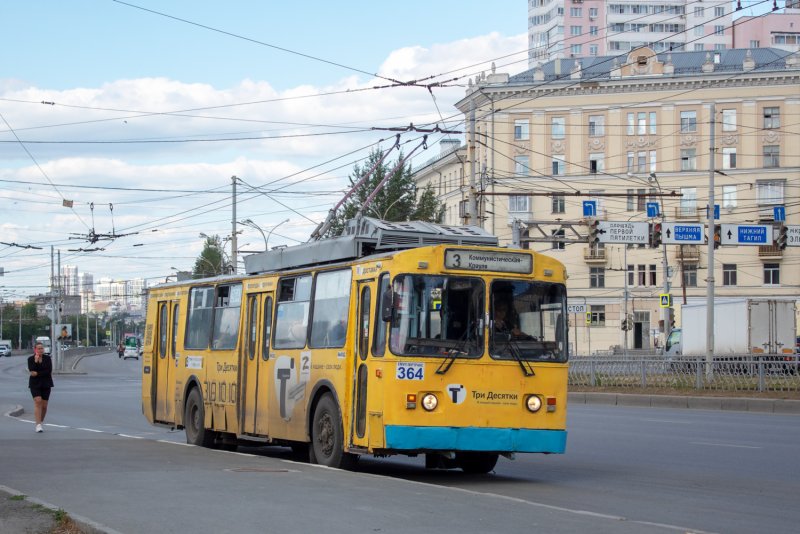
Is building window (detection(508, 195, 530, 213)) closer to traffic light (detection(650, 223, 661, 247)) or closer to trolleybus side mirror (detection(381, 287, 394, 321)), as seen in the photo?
traffic light (detection(650, 223, 661, 247))

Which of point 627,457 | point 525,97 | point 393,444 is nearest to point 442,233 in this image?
point 393,444

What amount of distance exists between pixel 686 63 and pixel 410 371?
73777 mm

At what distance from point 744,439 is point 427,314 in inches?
342

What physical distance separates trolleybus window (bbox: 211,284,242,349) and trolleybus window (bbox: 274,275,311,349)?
1.58 metres

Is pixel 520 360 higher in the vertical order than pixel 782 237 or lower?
lower

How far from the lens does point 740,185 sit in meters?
77.8

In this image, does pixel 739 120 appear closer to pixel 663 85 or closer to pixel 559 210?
pixel 663 85

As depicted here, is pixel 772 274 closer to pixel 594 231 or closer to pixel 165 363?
pixel 594 231

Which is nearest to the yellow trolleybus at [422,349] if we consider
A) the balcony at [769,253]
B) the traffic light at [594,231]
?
the traffic light at [594,231]

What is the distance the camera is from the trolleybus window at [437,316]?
44.9ft

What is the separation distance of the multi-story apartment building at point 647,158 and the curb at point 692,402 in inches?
1609

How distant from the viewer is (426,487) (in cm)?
1229

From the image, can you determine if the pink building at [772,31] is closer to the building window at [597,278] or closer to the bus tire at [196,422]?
the building window at [597,278]

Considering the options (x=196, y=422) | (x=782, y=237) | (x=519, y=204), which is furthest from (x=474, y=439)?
(x=519, y=204)
